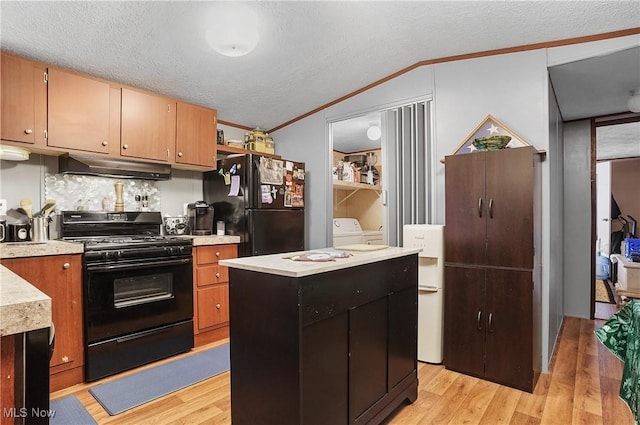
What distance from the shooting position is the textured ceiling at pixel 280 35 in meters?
2.22

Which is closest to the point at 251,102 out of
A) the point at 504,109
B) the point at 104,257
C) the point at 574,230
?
the point at 104,257

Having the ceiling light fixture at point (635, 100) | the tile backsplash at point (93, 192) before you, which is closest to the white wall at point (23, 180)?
the tile backsplash at point (93, 192)

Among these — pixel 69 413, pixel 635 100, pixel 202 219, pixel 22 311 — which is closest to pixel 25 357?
pixel 22 311

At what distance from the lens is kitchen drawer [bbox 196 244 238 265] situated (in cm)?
321

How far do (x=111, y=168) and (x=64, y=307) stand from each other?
1214 millimetres

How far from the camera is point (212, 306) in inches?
129

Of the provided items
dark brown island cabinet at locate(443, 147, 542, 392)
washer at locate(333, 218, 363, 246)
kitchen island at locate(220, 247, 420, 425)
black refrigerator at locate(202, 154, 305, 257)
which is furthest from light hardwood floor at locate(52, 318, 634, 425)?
washer at locate(333, 218, 363, 246)

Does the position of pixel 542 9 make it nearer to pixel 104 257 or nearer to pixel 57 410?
pixel 104 257

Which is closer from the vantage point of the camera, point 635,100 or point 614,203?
point 635,100

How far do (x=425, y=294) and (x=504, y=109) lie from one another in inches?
65.5

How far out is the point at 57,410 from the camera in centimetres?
215

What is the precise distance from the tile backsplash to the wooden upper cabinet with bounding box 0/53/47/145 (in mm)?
533

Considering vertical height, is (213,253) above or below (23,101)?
below

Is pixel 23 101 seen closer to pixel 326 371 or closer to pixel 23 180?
pixel 23 180
